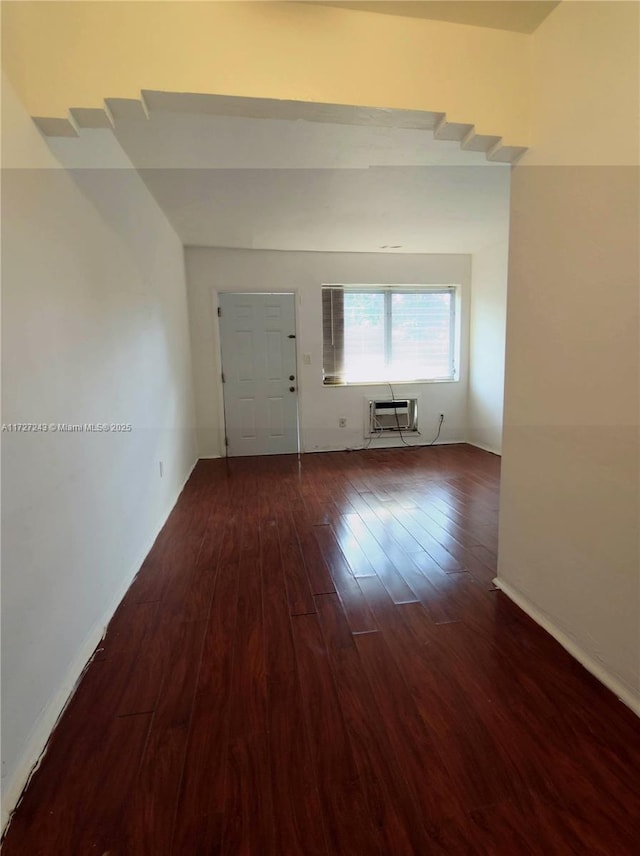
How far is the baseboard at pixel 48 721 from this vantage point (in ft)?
3.64

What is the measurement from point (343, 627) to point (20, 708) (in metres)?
1.19

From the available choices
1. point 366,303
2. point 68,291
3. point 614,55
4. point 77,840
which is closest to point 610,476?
point 614,55

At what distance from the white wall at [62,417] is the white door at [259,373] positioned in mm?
2083

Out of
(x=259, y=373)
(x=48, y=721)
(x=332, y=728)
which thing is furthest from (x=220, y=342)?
(x=332, y=728)

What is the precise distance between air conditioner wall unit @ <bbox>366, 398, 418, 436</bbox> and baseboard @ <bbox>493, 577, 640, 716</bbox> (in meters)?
3.26

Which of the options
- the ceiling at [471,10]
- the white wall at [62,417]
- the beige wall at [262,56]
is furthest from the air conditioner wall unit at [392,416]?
the ceiling at [471,10]

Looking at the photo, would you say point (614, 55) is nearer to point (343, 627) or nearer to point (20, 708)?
point (343, 627)

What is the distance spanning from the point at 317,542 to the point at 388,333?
11.0 feet

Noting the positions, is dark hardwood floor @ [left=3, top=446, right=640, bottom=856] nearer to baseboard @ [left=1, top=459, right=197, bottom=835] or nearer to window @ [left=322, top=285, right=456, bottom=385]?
baseboard @ [left=1, top=459, right=197, bottom=835]

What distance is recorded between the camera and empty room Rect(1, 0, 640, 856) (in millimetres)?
1134

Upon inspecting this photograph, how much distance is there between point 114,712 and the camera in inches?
55.0

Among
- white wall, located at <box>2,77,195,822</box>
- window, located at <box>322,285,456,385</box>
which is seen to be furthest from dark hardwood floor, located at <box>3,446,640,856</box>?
window, located at <box>322,285,456,385</box>

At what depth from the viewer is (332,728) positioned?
4.33ft

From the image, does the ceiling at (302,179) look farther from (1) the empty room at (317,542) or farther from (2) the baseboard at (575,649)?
(2) the baseboard at (575,649)
